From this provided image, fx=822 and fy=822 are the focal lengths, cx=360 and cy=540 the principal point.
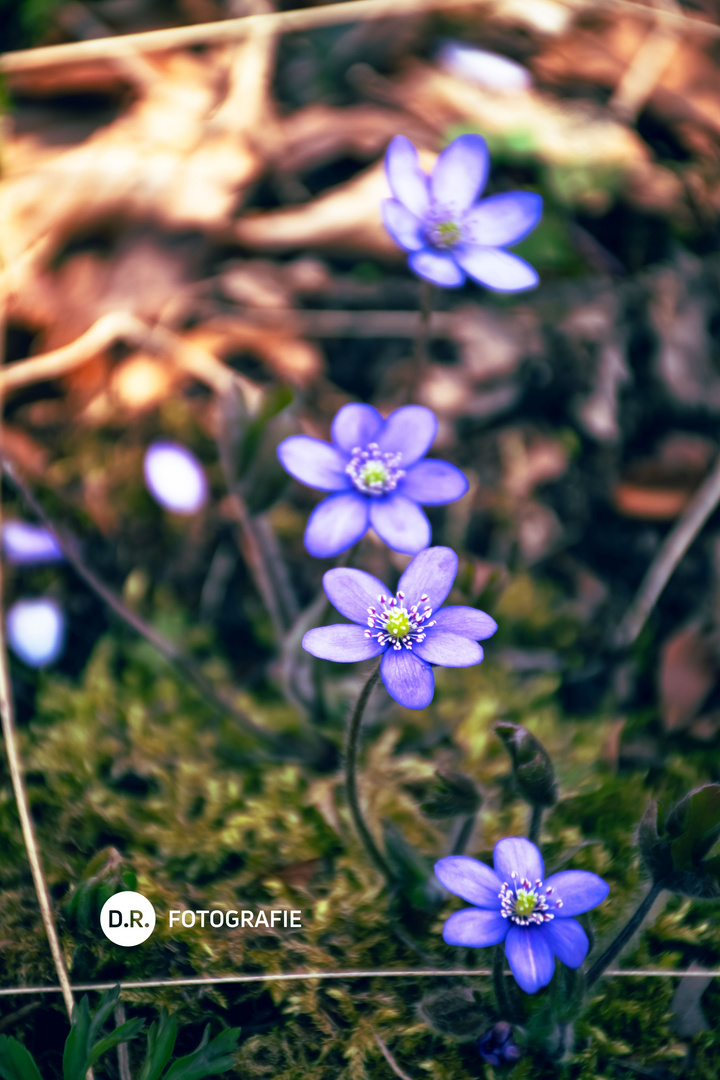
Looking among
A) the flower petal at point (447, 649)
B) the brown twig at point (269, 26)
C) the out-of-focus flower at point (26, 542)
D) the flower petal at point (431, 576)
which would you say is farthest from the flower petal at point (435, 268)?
the brown twig at point (269, 26)

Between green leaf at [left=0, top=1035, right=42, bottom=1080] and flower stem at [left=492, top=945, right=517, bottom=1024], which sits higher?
flower stem at [left=492, top=945, right=517, bottom=1024]

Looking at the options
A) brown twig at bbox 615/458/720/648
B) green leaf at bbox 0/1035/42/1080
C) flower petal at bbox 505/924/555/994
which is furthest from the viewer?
brown twig at bbox 615/458/720/648

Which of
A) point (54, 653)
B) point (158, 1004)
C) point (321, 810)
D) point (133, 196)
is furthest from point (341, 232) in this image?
point (158, 1004)

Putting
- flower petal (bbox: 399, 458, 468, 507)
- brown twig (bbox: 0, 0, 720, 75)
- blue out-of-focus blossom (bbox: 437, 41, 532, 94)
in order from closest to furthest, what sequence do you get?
1. flower petal (bbox: 399, 458, 468, 507)
2. brown twig (bbox: 0, 0, 720, 75)
3. blue out-of-focus blossom (bbox: 437, 41, 532, 94)

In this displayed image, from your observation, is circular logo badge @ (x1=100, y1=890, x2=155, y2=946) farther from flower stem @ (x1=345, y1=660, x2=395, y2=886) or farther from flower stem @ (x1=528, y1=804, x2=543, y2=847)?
flower stem @ (x1=528, y1=804, x2=543, y2=847)

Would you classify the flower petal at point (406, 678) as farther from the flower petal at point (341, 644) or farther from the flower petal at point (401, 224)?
the flower petal at point (401, 224)

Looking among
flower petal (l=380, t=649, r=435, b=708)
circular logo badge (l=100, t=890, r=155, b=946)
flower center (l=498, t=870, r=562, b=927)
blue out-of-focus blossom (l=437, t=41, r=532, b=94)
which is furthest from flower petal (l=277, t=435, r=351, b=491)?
blue out-of-focus blossom (l=437, t=41, r=532, b=94)

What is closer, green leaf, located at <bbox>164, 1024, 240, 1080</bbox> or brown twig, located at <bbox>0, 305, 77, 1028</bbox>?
green leaf, located at <bbox>164, 1024, 240, 1080</bbox>
